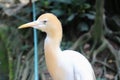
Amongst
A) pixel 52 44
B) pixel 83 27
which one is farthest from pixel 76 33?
pixel 52 44

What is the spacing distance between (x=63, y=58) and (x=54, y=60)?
0.04m

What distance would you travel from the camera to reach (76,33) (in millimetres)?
3580

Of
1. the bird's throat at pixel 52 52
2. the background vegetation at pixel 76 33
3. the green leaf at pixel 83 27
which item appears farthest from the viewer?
the green leaf at pixel 83 27

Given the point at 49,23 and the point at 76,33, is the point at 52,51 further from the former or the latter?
the point at 76,33

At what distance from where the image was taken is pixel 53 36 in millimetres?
1352

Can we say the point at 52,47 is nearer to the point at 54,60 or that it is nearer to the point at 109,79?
the point at 54,60

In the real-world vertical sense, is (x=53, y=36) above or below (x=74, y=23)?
above

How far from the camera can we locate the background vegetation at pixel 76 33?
314 cm

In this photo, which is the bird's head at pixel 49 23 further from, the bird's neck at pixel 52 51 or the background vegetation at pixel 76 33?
the background vegetation at pixel 76 33

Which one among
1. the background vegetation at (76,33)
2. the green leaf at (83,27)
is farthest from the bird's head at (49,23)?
the green leaf at (83,27)

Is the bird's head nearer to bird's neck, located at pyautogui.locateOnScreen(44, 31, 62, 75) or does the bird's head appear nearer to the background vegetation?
bird's neck, located at pyautogui.locateOnScreen(44, 31, 62, 75)

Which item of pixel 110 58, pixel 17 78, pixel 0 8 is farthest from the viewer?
pixel 0 8

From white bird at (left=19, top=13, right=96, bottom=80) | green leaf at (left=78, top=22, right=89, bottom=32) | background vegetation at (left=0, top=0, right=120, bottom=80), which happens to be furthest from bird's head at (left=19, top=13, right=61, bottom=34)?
green leaf at (left=78, top=22, right=89, bottom=32)

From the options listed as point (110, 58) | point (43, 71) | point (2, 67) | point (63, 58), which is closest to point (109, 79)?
point (110, 58)
